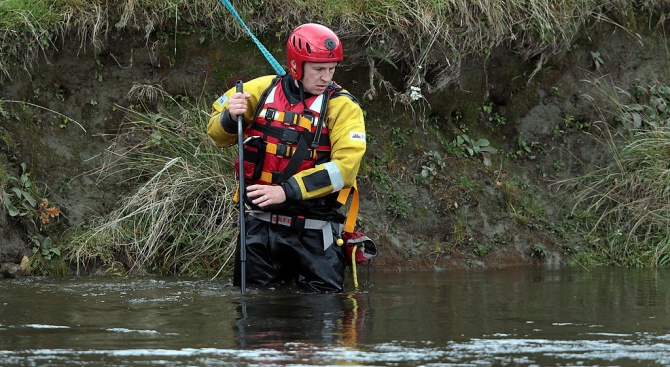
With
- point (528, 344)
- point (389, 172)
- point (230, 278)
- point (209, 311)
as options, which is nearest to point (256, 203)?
point (209, 311)

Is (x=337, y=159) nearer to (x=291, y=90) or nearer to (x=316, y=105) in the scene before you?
(x=316, y=105)

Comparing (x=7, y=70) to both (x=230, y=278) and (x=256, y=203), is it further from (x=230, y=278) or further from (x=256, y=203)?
(x=256, y=203)

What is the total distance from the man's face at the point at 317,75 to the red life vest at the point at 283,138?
3.3 inches

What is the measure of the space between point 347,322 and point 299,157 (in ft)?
4.50

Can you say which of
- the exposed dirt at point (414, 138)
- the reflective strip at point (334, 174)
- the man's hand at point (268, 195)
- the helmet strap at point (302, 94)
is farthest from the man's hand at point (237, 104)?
the exposed dirt at point (414, 138)

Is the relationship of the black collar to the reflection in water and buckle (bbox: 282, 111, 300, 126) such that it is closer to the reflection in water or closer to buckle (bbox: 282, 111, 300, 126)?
buckle (bbox: 282, 111, 300, 126)

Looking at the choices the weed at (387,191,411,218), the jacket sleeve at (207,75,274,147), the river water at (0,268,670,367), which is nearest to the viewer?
the river water at (0,268,670,367)

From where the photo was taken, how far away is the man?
7230 mm

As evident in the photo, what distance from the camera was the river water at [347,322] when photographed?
17.4 feet

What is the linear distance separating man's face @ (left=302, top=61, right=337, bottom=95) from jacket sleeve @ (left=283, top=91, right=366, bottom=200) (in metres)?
0.14

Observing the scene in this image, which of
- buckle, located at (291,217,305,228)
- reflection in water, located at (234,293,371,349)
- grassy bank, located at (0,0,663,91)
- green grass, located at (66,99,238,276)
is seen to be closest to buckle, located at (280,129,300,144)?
buckle, located at (291,217,305,228)

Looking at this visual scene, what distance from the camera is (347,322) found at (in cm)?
636

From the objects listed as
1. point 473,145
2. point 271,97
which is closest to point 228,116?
point 271,97

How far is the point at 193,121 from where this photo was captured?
372 inches
